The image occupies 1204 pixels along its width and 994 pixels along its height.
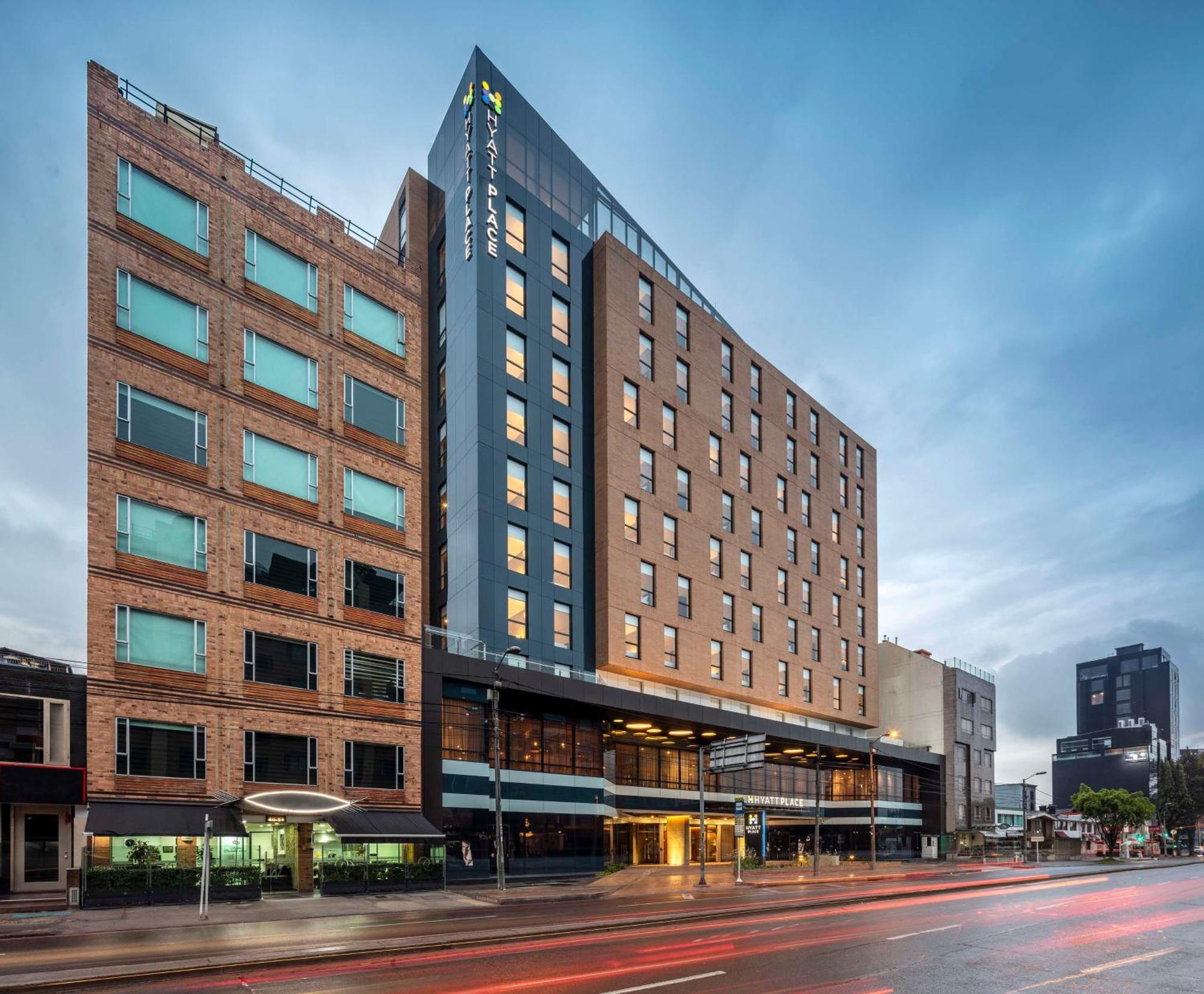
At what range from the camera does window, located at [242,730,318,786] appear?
36.3m

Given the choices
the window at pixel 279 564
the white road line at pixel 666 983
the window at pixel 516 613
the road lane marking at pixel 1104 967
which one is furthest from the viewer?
the window at pixel 516 613

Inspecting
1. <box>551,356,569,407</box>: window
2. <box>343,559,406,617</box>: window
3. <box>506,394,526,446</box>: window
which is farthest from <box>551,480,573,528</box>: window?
<box>343,559,406,617</box>: window

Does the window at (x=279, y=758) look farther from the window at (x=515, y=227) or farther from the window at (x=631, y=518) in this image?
the window at (x=515, y=227)

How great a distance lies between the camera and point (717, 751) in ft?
176

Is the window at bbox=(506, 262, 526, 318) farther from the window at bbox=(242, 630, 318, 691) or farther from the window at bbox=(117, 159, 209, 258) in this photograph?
the window at bbox=(242, 630, 318, 691)

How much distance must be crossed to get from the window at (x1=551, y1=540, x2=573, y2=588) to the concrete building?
49841 mm

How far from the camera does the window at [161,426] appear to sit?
114 feet

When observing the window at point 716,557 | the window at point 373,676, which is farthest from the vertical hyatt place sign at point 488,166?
the window at point 716,557

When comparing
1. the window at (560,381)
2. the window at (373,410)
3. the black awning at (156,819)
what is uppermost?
the window at (560,381)

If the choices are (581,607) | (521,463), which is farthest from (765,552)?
(521,463)

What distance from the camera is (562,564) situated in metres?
56.5

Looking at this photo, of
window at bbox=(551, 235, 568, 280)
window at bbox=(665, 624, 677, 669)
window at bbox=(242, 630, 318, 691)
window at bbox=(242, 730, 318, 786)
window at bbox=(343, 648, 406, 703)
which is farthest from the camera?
window at bbox=(665, 624, 677, 669)

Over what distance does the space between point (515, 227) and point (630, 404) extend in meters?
13.7

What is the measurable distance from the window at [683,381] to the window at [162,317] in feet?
118
